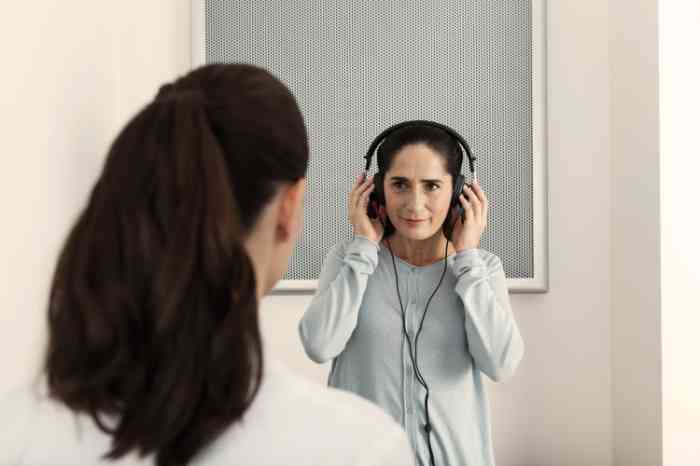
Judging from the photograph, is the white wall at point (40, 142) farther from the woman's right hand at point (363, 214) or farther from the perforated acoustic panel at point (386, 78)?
the perforated acoustic panel at point (386, 78)

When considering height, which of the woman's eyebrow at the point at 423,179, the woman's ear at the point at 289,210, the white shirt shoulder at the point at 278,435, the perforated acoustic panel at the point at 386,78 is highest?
the perforated acoustic panel at the point at 386,78

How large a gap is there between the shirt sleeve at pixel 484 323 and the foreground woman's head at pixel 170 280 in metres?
1.11

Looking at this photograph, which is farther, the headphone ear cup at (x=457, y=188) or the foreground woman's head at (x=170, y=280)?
the headphone ear cup at (x=457, y=188)

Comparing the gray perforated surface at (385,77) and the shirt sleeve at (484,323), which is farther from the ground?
the gray perforated surface at (385,77)

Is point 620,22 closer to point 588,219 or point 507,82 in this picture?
point 507,82

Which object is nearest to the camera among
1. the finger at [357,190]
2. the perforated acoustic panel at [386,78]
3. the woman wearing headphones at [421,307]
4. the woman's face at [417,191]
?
the woman wearing headphones at [421,307]

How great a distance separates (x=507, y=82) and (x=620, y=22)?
0.40 meters

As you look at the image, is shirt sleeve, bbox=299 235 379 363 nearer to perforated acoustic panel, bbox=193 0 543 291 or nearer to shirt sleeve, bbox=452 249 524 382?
shirt sleeve, bbox=452 249 524 382

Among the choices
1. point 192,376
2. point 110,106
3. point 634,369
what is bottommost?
point 634,369

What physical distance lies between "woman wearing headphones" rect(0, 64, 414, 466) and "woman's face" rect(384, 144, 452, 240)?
1.13 m

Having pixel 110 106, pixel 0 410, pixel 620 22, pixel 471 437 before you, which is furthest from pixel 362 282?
pixel 620 22

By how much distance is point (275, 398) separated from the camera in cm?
61

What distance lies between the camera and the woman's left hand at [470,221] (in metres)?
1.79

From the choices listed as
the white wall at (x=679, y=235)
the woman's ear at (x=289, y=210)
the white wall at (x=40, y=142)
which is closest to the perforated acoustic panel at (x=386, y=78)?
the white wall at (x=679, y=235)
